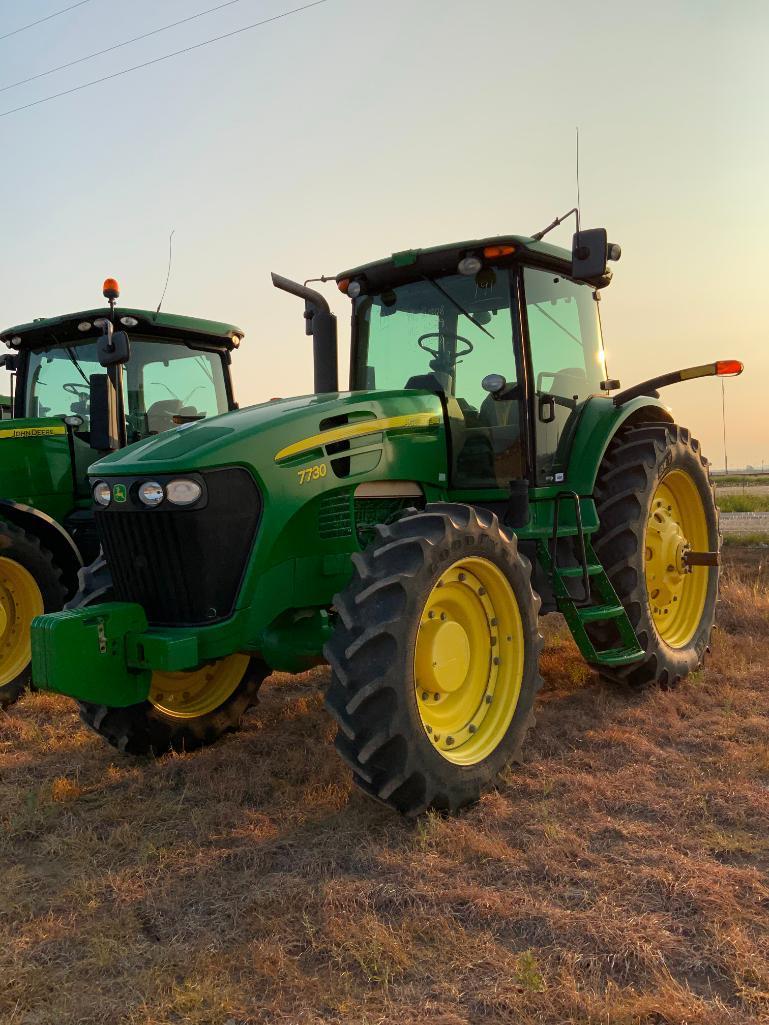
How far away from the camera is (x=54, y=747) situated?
16.1 feet

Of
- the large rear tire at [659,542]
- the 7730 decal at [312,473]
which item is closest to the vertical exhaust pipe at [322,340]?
the 7730 decal at [312,473]

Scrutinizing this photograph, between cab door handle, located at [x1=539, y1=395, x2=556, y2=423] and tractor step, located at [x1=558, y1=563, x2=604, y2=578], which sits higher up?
cab door handle, located at [x1=539, y1=395, x2=556, y2=423]

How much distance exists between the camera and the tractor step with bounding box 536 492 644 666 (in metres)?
4.87

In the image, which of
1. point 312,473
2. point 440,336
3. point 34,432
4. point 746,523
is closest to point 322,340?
point 440,336

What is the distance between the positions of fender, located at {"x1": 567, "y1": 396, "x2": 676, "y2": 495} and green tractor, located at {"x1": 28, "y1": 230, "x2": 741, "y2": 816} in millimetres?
19

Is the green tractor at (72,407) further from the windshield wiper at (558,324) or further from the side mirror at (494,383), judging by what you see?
the windshield wiper at (558,324)

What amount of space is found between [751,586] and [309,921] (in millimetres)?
7059

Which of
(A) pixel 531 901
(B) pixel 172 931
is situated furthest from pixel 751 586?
(B) pixel 172 931

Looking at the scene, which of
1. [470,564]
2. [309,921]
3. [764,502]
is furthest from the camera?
[764,502]

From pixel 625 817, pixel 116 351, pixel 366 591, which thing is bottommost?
pixel 625 817

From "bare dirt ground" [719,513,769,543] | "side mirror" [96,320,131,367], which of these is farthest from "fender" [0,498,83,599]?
"bare dirt ground" [719,513,769,543]

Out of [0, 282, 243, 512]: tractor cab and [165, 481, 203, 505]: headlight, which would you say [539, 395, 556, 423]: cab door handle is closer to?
[165, 481, 203, 505]: headlight

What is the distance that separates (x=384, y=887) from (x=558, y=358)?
10.8 feet

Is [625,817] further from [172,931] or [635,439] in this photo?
[635,439]
